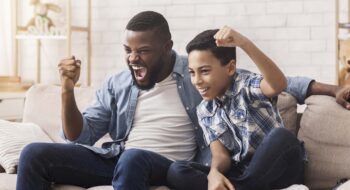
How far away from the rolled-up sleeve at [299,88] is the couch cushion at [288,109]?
23mm

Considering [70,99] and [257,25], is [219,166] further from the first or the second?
[257,25]

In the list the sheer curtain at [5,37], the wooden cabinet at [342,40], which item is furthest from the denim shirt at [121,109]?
the sheer curtain at [5,37]

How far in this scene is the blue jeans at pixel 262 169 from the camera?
1601 millimetres

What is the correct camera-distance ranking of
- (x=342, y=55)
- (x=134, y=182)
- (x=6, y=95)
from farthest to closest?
1. (x=6, y=95)
2. (x=342, y=55)
3. (x=134, y=182)

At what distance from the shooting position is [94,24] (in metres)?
3.63

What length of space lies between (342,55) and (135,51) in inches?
40.1

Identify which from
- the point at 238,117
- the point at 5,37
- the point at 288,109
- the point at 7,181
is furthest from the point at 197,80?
the point at 5,37

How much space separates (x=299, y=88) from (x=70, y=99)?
797 millimetres

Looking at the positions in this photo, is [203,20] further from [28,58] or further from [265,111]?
[265,111]

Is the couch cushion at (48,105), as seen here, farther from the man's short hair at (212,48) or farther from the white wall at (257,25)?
the white wall at (257,25)

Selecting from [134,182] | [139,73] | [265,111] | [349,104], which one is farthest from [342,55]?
[134,182]

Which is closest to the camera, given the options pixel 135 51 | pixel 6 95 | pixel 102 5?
pixel 135 51

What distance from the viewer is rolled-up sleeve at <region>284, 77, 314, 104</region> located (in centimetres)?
193

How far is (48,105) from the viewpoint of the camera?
2.26 meters
